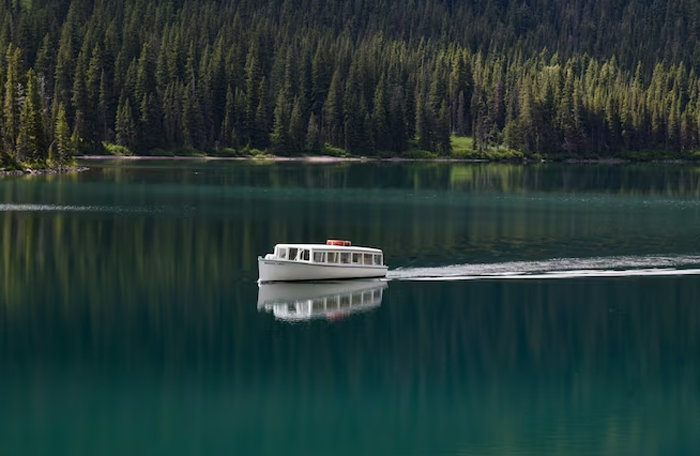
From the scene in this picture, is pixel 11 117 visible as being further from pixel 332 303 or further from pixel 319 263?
pixel 332 303

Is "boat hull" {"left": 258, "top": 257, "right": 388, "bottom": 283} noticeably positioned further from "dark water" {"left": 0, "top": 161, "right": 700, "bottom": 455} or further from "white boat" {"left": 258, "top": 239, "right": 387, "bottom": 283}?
"dark water" {"left": 0, "top": 161, "right": 700, "bottom": 455}

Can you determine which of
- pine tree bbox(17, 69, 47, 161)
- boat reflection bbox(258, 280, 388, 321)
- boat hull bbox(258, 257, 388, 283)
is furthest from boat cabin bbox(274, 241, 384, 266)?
pine tree bbox(17, 69, 47, 161)

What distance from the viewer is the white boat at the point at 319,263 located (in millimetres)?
60500

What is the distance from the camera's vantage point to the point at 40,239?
75938 mm

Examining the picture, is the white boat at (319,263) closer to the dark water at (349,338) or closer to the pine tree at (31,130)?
the dark water at (349,338)

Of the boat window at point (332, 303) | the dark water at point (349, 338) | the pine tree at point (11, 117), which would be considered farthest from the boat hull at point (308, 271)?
the pine tree at point (11, 117)

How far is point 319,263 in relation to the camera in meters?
61.2

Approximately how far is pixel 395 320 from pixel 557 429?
16765 mm

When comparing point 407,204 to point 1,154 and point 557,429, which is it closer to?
point 1,154

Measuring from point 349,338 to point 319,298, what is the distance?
392 inches

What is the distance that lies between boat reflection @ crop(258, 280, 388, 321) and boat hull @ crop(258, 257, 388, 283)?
0.39m

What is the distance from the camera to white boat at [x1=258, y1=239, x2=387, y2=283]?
198 ft

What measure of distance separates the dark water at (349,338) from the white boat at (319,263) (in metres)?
1.20

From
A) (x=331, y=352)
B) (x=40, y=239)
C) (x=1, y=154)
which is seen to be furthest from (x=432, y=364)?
(x=1, y=154)
